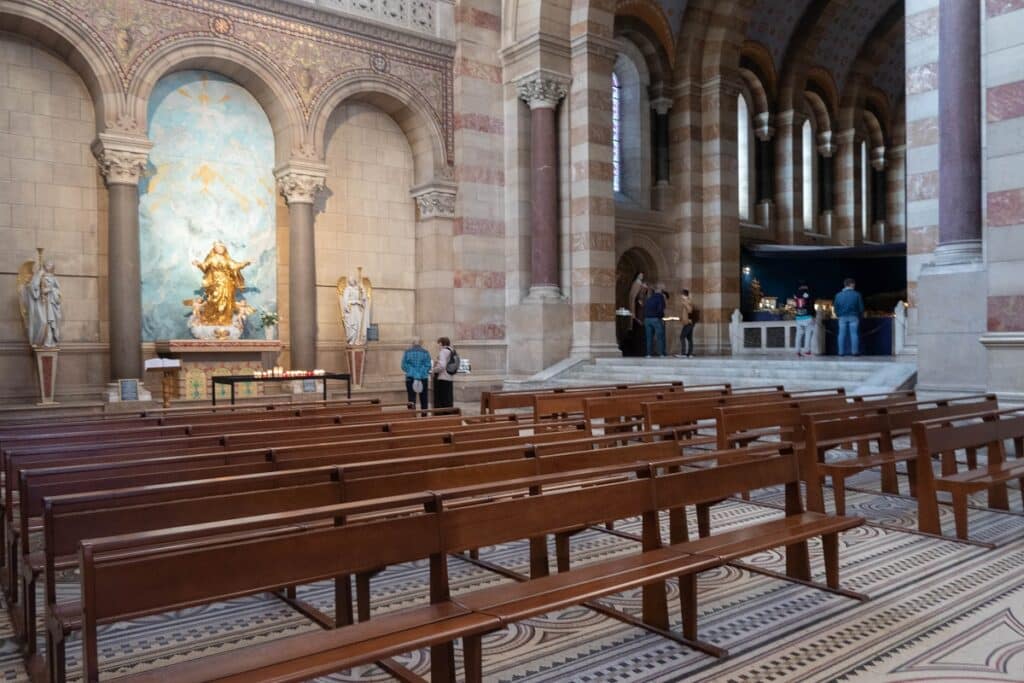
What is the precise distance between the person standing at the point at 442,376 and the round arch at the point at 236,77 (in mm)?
5099

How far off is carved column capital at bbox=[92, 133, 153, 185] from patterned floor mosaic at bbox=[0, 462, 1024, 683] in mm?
10004

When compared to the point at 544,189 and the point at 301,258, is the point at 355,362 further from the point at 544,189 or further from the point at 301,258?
the point at 544,189

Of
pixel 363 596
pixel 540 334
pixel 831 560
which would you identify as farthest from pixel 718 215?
pixel 363 596

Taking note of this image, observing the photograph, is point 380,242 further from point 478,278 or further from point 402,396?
point 402,396

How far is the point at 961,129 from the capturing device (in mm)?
9211

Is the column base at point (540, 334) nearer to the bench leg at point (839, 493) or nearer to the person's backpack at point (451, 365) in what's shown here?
the person's backpack at point (451, 365)

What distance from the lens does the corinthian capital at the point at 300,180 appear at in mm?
14500

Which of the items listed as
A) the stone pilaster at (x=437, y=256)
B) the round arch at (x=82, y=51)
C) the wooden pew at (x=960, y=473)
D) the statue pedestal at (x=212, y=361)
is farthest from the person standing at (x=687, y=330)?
the round arch at (x=82, y=51)

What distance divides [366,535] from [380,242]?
14.0m

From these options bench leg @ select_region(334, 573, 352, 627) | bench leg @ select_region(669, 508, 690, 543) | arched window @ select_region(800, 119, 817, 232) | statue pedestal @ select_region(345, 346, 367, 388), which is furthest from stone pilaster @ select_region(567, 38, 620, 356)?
bench leg @ select_region(334, 573, 352, 627)

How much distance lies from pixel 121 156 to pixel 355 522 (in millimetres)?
11735

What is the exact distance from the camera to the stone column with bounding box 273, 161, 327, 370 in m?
14.6

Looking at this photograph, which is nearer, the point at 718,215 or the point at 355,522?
the point at 355,522

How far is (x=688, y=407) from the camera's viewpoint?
7.33 m
